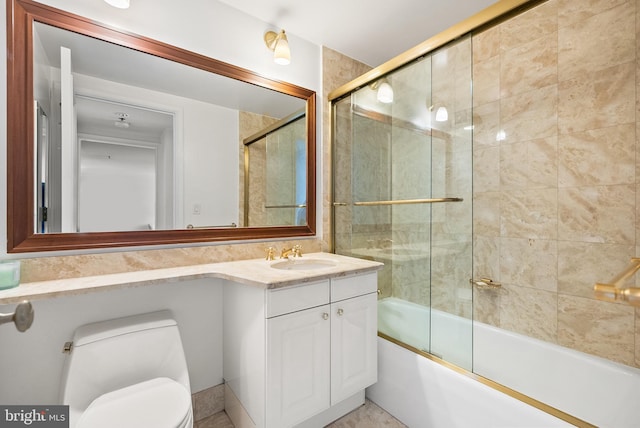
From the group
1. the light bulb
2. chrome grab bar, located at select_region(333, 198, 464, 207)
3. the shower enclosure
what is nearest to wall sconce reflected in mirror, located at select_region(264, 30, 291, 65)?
the light bulb

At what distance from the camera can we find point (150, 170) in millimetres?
1463

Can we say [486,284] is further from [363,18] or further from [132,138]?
[132,138]

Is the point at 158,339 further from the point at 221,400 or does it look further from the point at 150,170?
the point at 150,170

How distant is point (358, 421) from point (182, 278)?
1.23m

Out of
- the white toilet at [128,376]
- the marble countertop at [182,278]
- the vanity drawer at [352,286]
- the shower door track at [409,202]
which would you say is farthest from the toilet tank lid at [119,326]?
the shower door track at [409,202]

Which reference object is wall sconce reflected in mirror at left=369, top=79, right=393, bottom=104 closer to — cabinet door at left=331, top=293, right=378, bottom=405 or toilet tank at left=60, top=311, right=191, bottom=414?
cabinet door at left=331, top=293, right=378, bottom=405

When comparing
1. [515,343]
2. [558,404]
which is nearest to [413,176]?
[515,343]

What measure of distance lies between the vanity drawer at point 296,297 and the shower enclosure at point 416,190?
25.3 inches

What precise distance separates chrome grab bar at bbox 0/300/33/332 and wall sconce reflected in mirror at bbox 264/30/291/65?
5.42 feet

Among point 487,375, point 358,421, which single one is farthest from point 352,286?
point 487,375

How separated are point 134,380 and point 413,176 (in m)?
1.75

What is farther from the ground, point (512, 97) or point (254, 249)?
point (512, 97)

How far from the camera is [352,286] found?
1.54m

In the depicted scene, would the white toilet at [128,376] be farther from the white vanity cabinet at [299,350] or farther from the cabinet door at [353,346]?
the cabinet door at [353,346]
